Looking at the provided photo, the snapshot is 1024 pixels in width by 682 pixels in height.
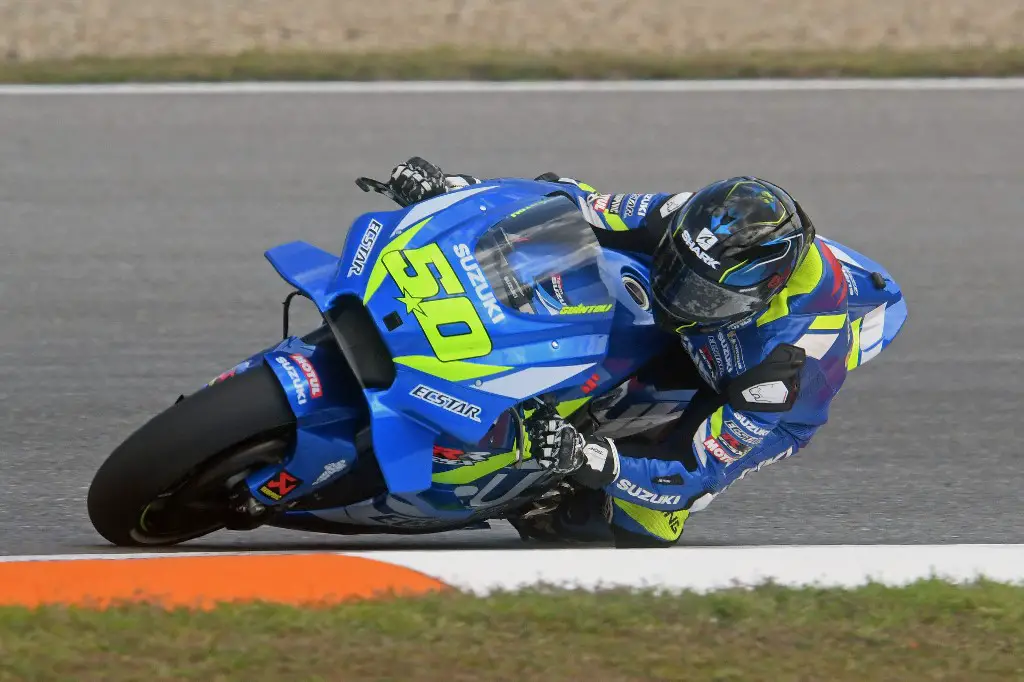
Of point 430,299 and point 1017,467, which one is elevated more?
point 430,299

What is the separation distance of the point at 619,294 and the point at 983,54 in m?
6.01

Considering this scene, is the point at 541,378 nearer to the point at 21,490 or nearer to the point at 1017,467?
the point at 21,490

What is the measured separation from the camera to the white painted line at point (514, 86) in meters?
8.23

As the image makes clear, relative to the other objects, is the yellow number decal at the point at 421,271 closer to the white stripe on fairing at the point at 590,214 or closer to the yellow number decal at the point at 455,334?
the yellow number decal at the point at 455,334

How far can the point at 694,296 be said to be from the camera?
377 centimetres

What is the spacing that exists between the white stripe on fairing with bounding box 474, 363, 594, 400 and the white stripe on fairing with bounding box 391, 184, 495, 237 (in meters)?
0.51

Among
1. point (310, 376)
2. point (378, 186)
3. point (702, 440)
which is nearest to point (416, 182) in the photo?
point (378, 186)

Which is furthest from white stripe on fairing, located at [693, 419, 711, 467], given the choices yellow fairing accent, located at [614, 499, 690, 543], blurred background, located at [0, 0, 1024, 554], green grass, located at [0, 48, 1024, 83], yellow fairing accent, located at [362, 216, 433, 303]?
green grass, located at [0, 48, 1024, 83]

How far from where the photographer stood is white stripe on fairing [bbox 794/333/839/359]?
404 cm

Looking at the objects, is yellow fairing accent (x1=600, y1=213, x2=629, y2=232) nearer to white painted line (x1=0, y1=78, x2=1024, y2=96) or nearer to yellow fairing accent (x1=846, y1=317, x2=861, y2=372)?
yellow fairing accent (x1=846, y1=317, x2=861, y2=372)

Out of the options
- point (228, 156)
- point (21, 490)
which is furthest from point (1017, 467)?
point (228, 156)

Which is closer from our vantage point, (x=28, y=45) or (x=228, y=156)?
(x=228, y=156)

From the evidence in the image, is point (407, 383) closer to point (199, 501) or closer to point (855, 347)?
point (199, 501)

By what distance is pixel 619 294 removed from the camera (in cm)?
397
